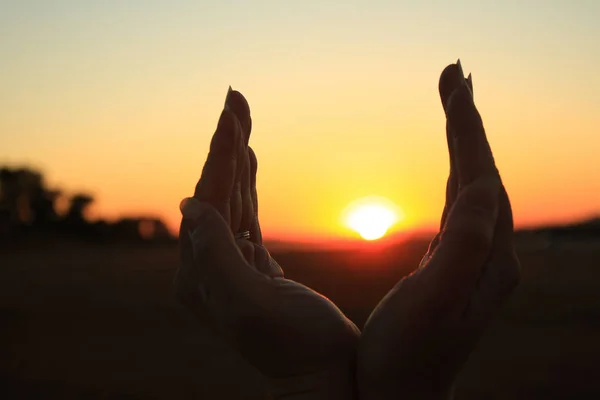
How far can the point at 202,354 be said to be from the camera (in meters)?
10.8

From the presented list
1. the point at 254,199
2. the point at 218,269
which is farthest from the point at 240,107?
the point at 218,269

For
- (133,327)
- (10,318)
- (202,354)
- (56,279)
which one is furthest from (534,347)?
(56,279)

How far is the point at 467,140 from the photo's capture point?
1.54 m

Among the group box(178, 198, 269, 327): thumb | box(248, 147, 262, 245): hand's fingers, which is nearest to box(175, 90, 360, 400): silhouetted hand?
box(178, 198, 269, 327): thumb

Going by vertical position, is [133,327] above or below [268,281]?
below

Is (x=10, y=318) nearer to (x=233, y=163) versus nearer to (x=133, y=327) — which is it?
(x=133, y=327)

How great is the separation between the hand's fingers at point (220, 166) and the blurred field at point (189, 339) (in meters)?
5.72

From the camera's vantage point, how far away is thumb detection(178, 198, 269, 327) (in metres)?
1.54

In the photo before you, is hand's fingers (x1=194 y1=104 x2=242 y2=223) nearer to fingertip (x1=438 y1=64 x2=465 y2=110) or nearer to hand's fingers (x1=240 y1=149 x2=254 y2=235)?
hand's fingers (x1=240 y1=149 x2=254 y2=235)

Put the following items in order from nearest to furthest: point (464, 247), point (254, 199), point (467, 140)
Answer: point (464, 247)
point (467, 140)
point (254, 199)

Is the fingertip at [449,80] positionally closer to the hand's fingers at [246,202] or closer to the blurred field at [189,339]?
the hand's fingers at [246,202]

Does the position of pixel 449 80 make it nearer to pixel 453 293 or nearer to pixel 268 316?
pixel 453 293

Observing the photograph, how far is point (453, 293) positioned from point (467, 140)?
1.11 ft

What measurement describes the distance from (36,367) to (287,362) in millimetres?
9681
